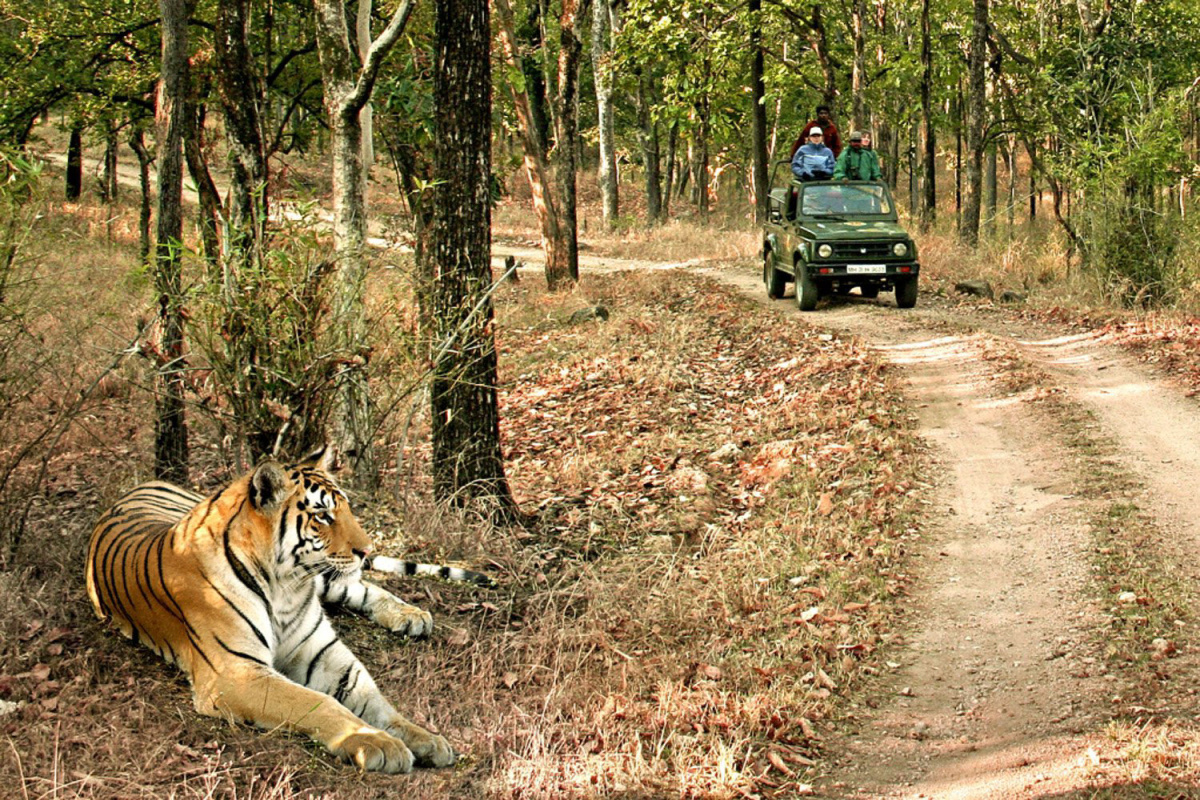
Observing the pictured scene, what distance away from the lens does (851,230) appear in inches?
648

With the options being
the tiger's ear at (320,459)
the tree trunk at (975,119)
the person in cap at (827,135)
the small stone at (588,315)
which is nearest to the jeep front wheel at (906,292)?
the person in cap at (827,135)

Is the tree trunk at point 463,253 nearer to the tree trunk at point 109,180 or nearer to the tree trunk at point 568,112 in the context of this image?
the tree trunk at point 568,112

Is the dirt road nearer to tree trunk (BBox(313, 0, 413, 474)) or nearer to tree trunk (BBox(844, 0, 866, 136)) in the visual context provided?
tree trunk (BBox(313, 0, 413, 474))

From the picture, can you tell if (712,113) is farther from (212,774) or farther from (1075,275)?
(212,774)

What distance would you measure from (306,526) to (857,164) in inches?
565

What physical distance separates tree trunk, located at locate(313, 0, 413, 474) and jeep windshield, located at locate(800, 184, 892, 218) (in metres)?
9.16

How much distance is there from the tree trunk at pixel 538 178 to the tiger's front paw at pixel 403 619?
13.4 meters

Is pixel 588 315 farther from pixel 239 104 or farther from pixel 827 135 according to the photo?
pixel 239 104

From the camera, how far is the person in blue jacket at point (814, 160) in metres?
18.2

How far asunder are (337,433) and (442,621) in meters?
2.25

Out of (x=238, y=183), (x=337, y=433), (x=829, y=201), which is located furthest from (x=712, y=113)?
(x=337, y=433)

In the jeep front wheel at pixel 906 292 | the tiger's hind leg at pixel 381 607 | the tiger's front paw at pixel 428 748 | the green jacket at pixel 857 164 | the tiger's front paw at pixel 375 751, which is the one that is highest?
the green jacket at pixel 857 164

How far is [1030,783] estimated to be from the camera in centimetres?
540

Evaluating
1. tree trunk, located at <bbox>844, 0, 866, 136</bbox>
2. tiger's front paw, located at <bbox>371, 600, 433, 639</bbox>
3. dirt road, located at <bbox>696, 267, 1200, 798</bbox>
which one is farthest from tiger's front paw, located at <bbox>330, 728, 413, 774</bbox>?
tree trunk, located at <bbox>844, 0, 866, 136</bbox>
